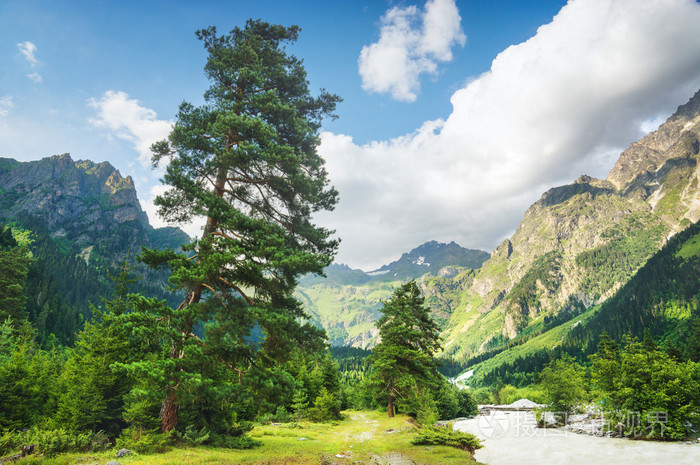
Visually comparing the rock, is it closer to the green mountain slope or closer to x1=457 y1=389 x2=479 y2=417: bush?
x1=457 y1=389 x2=479 y2=417: bush

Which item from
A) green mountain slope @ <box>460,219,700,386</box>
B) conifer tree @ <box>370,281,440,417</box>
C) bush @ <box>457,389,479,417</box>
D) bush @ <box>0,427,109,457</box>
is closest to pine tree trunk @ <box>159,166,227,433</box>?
bush @ <box>0,427,109,457</box>

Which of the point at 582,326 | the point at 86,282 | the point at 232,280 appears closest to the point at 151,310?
the point at 232,280

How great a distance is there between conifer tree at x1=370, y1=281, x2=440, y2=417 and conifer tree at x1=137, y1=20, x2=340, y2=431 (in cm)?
2079

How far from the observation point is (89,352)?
15.1 meters

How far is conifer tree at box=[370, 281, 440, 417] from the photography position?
110 ft

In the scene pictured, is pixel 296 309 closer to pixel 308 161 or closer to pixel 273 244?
pixel 273 244

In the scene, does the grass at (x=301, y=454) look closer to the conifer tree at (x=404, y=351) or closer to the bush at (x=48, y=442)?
the bush at (x=48, y=442)

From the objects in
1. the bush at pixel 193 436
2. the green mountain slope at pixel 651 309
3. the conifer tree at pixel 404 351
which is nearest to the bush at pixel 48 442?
the bush at pixel 193 436

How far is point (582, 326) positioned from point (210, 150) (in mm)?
245589

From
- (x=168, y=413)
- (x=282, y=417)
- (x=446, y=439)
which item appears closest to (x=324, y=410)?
(x=282, y=417)

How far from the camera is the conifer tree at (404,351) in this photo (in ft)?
110

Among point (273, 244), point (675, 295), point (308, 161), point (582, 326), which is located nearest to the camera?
point (273, 244)

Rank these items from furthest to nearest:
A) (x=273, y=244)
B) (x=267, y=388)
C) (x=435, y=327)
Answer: (x=435, y=327), (x=273, y=244), (x=267, y=388)

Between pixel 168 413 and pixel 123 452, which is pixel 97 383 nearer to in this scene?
pixel 168 413
